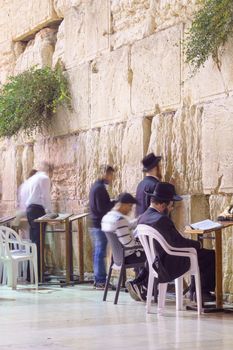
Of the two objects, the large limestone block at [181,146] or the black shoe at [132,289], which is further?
the large limestone block at [181,146]

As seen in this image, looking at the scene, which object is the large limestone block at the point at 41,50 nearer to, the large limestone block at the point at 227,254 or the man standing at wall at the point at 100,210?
the man standing at wall at the point at 100,210

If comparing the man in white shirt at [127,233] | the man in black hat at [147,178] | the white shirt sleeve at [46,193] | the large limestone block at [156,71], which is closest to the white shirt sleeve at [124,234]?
the man in white shirt at [127,233]

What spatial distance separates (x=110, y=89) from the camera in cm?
1100

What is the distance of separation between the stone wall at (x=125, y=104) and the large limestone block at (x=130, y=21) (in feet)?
0.04

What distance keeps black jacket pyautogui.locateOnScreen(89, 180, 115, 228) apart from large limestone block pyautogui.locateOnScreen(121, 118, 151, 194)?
50 cm

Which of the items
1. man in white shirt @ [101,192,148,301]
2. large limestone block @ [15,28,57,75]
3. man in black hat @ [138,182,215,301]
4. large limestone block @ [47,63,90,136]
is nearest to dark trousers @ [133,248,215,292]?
man in black hat @ [138,182,215,301]

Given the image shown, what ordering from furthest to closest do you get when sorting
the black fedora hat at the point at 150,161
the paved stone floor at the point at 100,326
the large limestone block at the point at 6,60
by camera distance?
1. the large limestone block at the point at 6,60
2. the black fedora hat at the point at 150,161
3. the paved stone floor at the point at 100,326

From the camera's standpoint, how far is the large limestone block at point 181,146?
9.25 meters

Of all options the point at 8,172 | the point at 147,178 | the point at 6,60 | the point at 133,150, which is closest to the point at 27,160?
the point at 8,172

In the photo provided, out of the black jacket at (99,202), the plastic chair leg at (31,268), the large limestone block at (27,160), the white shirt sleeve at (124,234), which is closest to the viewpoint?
the white shirt sleeve at (124,234)

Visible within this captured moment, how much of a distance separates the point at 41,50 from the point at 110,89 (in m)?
2.34

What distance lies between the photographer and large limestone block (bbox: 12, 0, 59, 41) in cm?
1283

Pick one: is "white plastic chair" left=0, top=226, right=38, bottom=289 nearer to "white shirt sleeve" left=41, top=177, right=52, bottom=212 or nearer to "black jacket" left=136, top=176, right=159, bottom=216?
"white shirt sleeve" left=41, top=177, right=52, bottom=212

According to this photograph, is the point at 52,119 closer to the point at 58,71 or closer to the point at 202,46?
the point at 58,71
